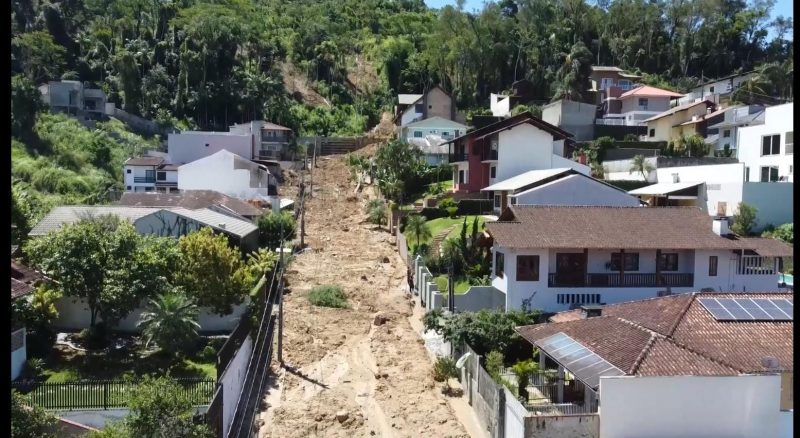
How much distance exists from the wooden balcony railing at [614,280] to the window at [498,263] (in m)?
1.88

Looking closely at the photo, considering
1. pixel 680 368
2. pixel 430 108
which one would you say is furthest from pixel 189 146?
pixel 680 368

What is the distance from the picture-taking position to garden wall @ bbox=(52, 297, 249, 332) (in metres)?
21.7

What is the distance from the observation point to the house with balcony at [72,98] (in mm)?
58812

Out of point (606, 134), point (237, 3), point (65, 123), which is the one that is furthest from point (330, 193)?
point (237, 3)

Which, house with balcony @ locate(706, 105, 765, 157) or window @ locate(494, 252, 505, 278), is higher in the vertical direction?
house with balcony @ locate(706, 105, 765, 157)

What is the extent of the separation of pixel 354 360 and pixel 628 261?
417 inches

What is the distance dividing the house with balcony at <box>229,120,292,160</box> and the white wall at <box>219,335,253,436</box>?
4226 cm

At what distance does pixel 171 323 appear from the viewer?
1930 centimetres

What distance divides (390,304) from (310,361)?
7499 mm

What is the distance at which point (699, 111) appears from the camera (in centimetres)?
5569

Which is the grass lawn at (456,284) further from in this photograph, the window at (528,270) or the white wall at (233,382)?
the white wall at (233,382)

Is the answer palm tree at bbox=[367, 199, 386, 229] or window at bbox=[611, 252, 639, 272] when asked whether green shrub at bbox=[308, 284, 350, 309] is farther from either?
palm tree at bbox=[367, 199, 386, 229]

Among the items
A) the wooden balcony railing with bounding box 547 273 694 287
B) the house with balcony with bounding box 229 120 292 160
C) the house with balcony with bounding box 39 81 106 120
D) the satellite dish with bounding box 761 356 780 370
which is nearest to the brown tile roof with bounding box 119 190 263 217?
the wooden balcony railing with bounding box 547 273 694 287

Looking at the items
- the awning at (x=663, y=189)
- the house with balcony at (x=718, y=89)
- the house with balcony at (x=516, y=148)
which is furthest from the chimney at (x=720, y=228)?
the house with balcony at (x=718, y=89)
